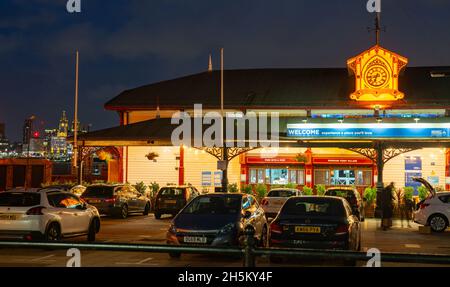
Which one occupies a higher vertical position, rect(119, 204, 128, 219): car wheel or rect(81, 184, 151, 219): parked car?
rect(81, 184, 151, 219): parked car

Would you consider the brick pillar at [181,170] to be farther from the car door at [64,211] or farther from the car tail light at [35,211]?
the car tail light at [35,211]

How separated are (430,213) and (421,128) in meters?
5.60

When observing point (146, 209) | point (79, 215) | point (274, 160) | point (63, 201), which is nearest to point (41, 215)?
point (63, 201)

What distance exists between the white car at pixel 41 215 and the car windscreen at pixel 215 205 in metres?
3.42

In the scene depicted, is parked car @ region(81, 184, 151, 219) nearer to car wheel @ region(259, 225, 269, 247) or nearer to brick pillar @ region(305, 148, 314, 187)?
brick pillar @ region(305, 148, 314, 187)

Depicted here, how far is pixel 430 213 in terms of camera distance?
2278 cm

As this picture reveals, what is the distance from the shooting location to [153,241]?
59.4ft

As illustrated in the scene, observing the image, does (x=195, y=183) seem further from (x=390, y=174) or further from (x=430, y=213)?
(x=430, y=213)

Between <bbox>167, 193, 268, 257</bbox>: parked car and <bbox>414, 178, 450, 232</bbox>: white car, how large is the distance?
8.20m

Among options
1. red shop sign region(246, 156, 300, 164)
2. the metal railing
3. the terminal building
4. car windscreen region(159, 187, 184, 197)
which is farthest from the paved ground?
red shop sign region(246, 156, 300, 164)

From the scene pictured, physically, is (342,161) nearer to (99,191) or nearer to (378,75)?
(378,75)

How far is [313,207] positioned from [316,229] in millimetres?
1409

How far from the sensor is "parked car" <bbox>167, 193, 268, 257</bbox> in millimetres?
14445

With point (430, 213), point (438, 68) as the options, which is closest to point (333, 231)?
point (430, 213)
